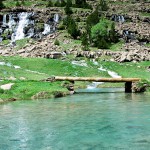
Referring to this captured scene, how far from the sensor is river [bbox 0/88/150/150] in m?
23.4

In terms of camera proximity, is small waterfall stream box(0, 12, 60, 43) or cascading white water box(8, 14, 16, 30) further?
cascading white water box(8, 14, 16, 30)

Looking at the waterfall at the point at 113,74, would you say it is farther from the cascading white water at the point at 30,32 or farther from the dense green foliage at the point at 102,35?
the cascading white water at the point at 30,32

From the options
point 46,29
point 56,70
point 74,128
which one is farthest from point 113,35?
point 74,128

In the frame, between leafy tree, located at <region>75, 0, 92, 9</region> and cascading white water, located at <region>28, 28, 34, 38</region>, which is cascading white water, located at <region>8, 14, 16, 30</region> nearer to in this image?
cascading white water, located at <region>28, 28, 34, 38</region>

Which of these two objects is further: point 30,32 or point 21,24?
point 21,24

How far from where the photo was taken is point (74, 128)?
27922mm

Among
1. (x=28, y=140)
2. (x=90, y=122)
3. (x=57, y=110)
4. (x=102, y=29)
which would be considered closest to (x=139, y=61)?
(x=102, y=29)

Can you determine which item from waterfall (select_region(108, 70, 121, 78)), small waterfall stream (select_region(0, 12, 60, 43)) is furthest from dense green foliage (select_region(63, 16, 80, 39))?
waterfall (select_region(108, 70, 121, 78))

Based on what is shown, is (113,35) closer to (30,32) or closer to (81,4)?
(30,32)

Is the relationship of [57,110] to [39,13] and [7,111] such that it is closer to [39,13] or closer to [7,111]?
[7,111]

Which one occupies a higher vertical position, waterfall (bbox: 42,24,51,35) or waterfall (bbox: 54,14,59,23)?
waterfall (bbox: 54,14,59,23)

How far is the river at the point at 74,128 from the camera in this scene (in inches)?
920

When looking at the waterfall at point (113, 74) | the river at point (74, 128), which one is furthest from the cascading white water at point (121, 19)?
the river at point (74, 128)

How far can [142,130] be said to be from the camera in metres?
27.0
